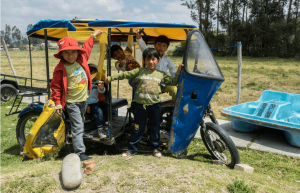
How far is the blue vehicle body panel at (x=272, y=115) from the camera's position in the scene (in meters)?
4.18

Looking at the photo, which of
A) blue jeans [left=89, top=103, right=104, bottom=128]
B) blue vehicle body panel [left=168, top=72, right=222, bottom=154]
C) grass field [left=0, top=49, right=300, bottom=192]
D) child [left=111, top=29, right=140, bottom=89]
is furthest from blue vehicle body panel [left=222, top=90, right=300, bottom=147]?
blue jeans [left=89, top=103, right=104, bottom=128]

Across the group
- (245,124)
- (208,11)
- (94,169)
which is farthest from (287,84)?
(208,11)

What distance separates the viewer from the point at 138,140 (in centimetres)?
366

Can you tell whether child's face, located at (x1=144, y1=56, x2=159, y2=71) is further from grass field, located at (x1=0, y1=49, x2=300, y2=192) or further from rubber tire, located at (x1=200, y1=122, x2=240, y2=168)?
rubber tire, located at (x1=200, y1=122, x2=240, y2=168)

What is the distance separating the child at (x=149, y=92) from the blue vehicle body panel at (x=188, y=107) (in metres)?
0.23

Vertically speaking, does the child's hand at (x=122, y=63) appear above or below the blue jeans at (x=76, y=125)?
above

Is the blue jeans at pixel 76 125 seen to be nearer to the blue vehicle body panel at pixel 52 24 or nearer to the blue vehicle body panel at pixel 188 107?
the blue vehicle body panel at pixel 52 24

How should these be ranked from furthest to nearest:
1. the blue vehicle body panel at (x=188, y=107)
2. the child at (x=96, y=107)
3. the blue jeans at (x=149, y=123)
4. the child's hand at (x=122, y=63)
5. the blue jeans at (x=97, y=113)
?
the child's hand at (x=122, y=63) → the blue jeans at (x=97, y=113) → the child at (x=96, y=107) → the blue jeans at (x=149, y=123) → the blue vehicle body panel at (x=188, y=107)

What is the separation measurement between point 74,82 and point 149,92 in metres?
1.12

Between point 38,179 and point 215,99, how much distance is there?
677cm

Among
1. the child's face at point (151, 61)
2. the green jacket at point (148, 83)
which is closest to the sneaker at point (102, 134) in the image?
the green jacket at point (148, 83)

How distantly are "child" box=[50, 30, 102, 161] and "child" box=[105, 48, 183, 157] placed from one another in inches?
16.7

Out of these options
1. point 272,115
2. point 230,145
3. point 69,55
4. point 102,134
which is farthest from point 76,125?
point 272,115

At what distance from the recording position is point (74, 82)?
3383 mm
